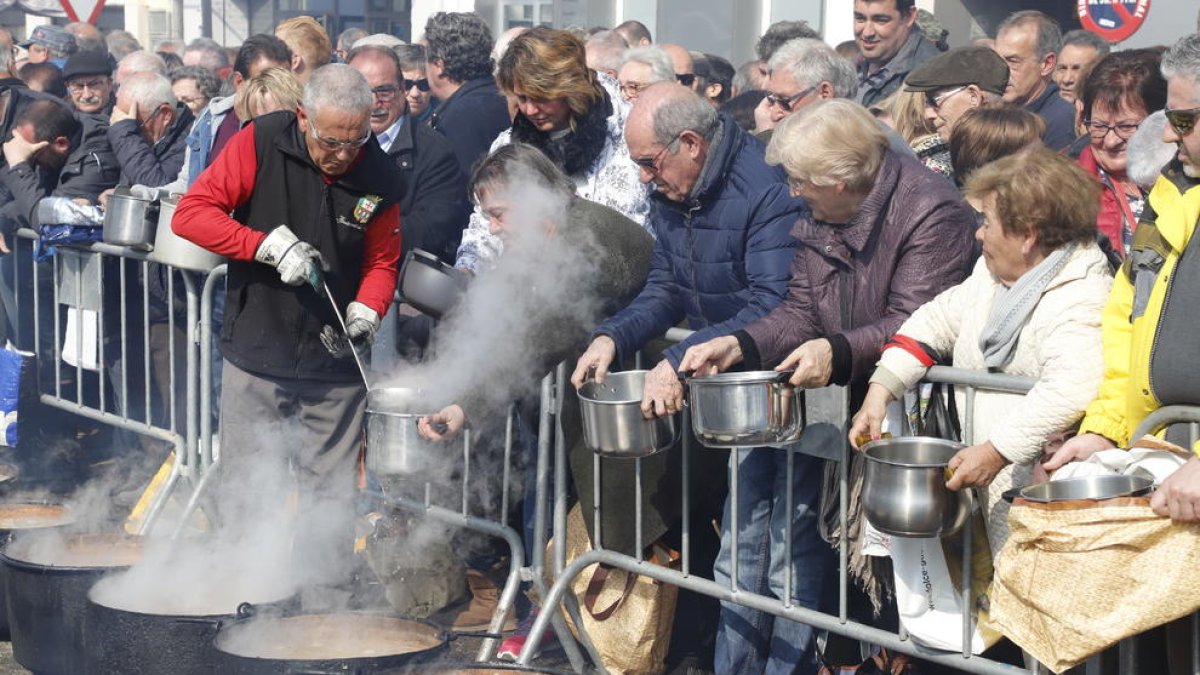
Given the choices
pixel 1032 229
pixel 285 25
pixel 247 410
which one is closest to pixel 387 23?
pixel 285 25

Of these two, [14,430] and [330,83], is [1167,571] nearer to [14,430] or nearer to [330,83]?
[330,83]

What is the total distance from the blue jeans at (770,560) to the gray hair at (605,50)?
3.77 metres

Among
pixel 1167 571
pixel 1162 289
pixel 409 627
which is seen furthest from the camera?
pixel 409 627

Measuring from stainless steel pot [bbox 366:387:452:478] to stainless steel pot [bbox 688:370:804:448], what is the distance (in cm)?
133

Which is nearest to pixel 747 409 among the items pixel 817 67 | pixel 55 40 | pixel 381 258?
pixel 381 258

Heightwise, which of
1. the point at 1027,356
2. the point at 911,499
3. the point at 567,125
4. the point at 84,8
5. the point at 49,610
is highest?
the point at 84,8

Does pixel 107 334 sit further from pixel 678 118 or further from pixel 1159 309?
pixel 1159 309

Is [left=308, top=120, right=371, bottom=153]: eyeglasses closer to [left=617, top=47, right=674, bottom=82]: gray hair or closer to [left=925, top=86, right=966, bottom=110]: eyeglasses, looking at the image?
[left=617, top=47, right=674, bottom=82]: gray hair

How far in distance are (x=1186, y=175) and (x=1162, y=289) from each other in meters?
0.40

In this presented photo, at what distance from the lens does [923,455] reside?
4055 millimetres

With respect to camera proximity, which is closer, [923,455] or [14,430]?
[923,455]

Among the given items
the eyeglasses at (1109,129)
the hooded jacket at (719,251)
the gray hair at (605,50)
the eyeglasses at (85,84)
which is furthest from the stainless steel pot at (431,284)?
the eyeglasses at (85,84)

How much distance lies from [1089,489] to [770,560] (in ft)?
5.07

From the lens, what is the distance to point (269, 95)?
6.61 meters
